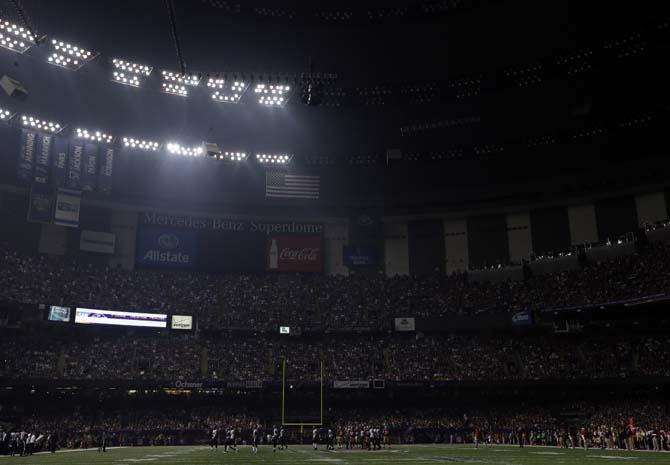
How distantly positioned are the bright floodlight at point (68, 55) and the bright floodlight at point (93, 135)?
337 inches

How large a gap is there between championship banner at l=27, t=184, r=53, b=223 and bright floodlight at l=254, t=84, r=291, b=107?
17.6 metres

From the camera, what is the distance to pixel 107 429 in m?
43.0

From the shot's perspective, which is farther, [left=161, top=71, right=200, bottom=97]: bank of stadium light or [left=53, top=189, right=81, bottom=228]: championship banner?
[left=53, top=189, right=81, bottom=228]: championship banner

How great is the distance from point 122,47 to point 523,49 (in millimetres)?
26135

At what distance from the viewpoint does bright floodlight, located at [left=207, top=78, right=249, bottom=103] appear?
4231cm

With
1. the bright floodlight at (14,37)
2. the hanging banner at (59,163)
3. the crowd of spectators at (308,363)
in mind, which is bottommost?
the crowd of spectators at (308,363)

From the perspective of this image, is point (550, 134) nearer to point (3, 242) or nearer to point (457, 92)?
point (457, 92)

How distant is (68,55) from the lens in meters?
36.6

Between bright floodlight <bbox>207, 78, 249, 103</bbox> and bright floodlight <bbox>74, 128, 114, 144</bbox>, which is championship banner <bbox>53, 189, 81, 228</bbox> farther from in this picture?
bright floodlight <bbox>207, 78, 249, 103</bbox>

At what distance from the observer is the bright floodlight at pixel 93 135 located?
148 feet

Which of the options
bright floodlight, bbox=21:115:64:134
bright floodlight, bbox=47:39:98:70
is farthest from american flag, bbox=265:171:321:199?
bright floodlight, bbox=47:39:98:70

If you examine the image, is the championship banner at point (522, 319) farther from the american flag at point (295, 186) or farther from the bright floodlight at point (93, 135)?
the bright floodlight at point (93, 135)

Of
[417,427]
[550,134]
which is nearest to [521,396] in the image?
[417,427]

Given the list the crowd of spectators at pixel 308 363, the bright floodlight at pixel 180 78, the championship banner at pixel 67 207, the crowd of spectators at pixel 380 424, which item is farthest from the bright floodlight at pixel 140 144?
the crowd of spectators at pixel 380 424
